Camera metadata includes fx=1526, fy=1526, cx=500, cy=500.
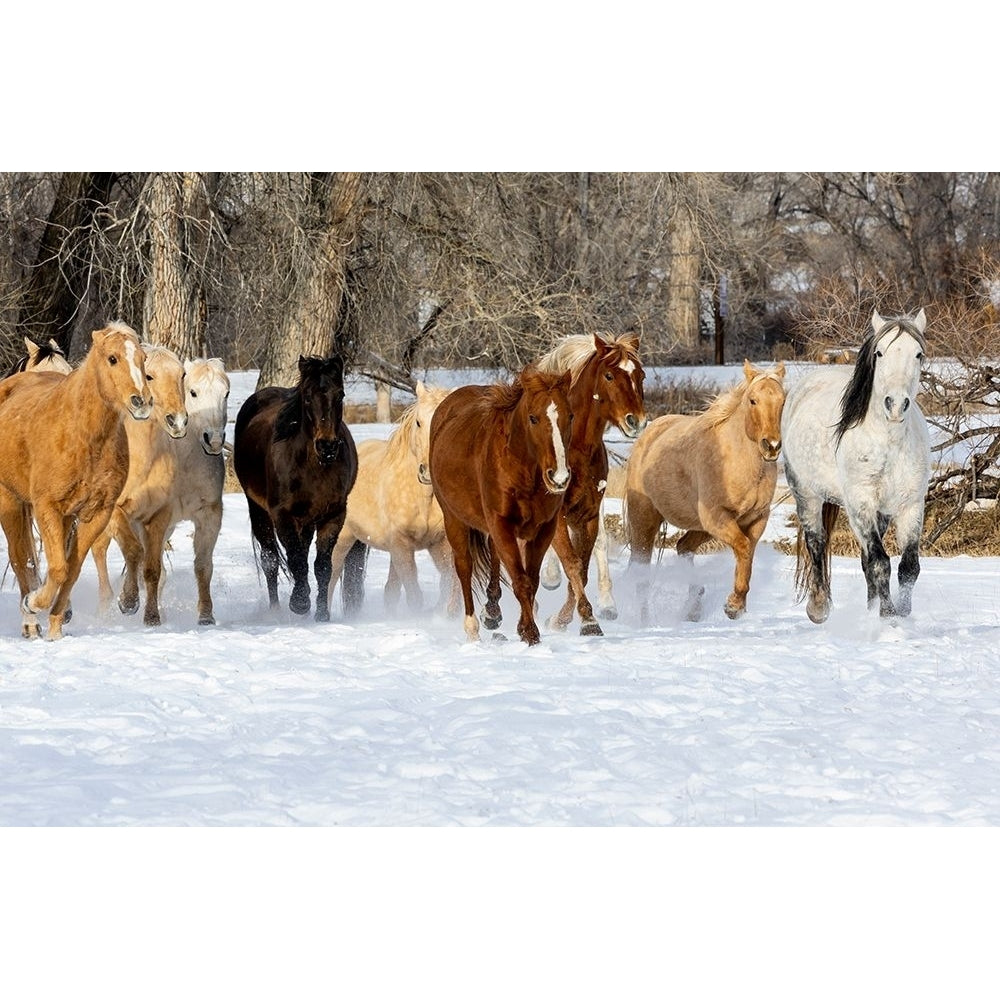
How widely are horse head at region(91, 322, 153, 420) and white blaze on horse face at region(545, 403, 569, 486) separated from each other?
7.13 feet

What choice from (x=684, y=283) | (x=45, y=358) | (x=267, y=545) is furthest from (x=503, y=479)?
(x=684, y=283)

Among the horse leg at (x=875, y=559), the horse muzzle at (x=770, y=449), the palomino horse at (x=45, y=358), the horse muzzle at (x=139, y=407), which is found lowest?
the horse leg at (x=875, y=559)

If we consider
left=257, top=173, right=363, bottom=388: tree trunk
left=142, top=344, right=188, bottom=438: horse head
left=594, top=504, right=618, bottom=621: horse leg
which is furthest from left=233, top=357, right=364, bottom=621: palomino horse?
left=257, top=173, right=363, bottom=388: tree trunk

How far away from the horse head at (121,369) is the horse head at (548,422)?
2.04 meters

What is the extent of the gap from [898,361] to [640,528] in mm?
3098

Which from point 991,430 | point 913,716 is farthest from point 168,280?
point 913,716

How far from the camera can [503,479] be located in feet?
25.0

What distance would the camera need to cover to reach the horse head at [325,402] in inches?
348

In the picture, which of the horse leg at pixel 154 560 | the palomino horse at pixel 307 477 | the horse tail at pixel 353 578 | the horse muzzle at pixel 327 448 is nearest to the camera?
the horse muzzle at pixel 327 448

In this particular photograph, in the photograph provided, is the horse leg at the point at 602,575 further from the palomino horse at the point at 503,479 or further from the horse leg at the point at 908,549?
the horse leg at the point at 908,549

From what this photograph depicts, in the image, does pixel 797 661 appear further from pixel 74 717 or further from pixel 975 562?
pixel 975 562

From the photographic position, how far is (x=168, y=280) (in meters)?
13.3

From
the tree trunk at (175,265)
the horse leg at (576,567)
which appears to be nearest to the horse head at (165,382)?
the horse leg at (576,567)

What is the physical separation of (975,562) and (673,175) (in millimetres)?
4669
